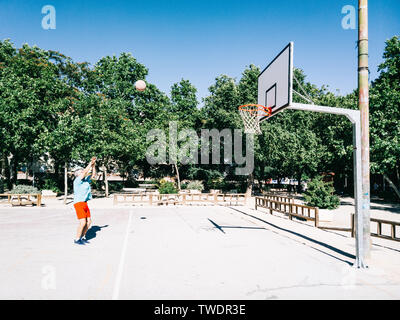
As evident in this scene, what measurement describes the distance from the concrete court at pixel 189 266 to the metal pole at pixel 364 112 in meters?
0.84

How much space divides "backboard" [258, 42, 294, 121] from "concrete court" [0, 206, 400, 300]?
3861 millimetres

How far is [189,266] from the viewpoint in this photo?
6.32 m

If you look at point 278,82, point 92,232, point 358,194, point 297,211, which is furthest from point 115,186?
point 358,194

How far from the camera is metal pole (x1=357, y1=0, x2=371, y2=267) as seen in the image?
6703mm

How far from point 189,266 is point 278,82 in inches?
216

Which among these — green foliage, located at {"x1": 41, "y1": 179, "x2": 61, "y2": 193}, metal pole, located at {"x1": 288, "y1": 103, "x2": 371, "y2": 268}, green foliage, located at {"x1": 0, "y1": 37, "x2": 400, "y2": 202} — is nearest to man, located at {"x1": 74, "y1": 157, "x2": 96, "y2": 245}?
metal pole, located at {"x1": 288, "y1": 103, "x2": 371, "y2": 268}

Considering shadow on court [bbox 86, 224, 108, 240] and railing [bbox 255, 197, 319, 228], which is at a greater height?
railing [bbox 255, 197, 319, 228]

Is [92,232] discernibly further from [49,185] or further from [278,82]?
[49,185]

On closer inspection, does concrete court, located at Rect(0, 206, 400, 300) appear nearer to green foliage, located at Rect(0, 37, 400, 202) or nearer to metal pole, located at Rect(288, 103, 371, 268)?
metal pole, located at Rect(288, 103, 371, 268)

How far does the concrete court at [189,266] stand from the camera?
Result: 16.0 feet

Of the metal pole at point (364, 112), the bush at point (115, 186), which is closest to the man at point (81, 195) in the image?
the metal pole at point (364, 112)

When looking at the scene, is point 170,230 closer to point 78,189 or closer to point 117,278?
point 78,189
